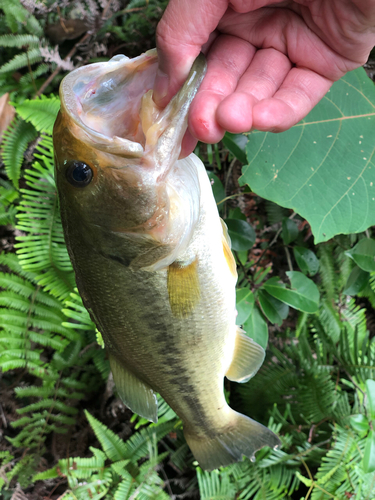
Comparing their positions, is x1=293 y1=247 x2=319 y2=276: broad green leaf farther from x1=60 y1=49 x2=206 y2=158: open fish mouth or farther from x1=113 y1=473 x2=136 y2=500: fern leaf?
x1=113 y1=473 x2=136 y2=500: fern leaf

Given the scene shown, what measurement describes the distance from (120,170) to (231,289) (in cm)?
62

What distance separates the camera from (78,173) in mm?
910

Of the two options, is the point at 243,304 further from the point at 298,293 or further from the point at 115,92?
the point at 115,92

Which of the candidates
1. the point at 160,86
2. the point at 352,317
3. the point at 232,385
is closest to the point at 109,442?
the point at 232,385

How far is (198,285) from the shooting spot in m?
1.16

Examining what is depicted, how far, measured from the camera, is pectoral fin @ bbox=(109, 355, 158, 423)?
1337 mm

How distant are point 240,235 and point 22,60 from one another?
1754 millimetres

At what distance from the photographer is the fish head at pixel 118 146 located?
0.88 m

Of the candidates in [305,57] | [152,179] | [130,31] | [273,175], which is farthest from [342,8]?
[130,31]

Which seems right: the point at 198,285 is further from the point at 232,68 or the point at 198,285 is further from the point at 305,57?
the point at 305,57

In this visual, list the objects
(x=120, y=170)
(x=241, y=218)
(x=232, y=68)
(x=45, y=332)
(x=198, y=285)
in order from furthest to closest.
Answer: (x=45, y=332), (x=241, y=218), (x=198, y=285), (x=232, y=68), (x=120, y=170)

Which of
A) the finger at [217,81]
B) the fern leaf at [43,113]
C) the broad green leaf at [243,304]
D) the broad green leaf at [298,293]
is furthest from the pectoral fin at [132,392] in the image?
the fern leaf at [43,113]

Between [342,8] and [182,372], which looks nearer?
[342,8]

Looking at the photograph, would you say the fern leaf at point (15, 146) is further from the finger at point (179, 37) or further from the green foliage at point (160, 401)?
the finger at point (179, 37)
